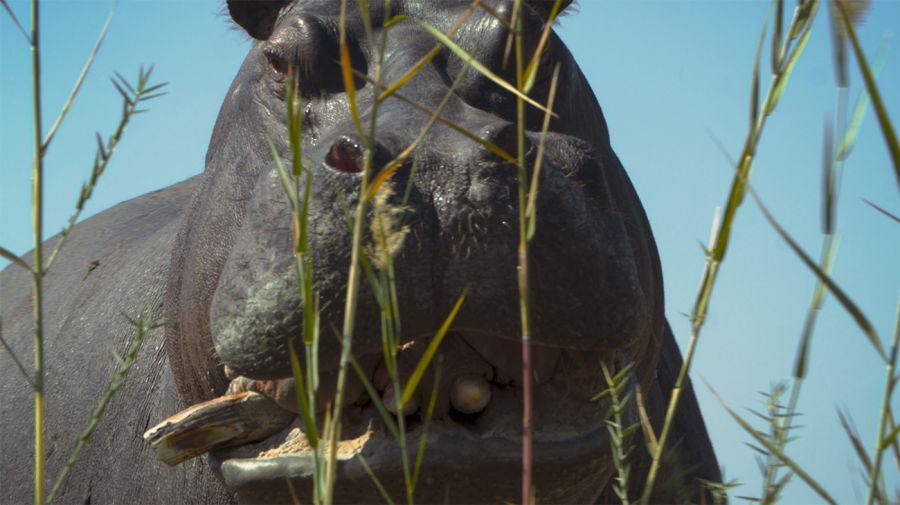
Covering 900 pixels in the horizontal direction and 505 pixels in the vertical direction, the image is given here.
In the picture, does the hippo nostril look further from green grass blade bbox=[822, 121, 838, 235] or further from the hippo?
green grass blade bbox=[822, 121, 838, 235]

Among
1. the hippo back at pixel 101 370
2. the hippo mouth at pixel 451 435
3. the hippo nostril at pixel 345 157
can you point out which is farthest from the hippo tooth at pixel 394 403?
the hippo back at pixel 101 370

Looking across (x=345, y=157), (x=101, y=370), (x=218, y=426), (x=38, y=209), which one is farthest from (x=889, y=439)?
(x=101, y=370)

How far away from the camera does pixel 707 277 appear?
1.55 meters

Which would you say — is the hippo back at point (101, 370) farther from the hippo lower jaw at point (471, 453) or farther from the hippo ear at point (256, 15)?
the hippo lower jaw at point (471, 453)

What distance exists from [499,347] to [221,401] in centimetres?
70

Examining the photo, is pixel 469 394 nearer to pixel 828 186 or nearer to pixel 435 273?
pixel 435 273

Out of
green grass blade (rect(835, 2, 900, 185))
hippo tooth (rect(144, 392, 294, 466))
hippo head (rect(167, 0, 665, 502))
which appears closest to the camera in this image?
green grass blade (rect(835, 2, 900, 185))

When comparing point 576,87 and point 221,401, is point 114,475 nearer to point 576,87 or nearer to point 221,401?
point 221,401

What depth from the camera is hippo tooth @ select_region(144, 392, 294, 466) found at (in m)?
A: 2.83

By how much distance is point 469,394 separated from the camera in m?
2.61

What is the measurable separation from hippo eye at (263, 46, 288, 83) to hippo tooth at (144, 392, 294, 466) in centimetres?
99

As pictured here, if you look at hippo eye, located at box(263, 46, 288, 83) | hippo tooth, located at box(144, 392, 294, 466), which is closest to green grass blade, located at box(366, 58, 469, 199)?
hippo tooth, located at box(144, 392, 294, 466)

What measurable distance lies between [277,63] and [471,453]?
1.36 meters

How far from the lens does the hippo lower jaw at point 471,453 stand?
254 centimetres
